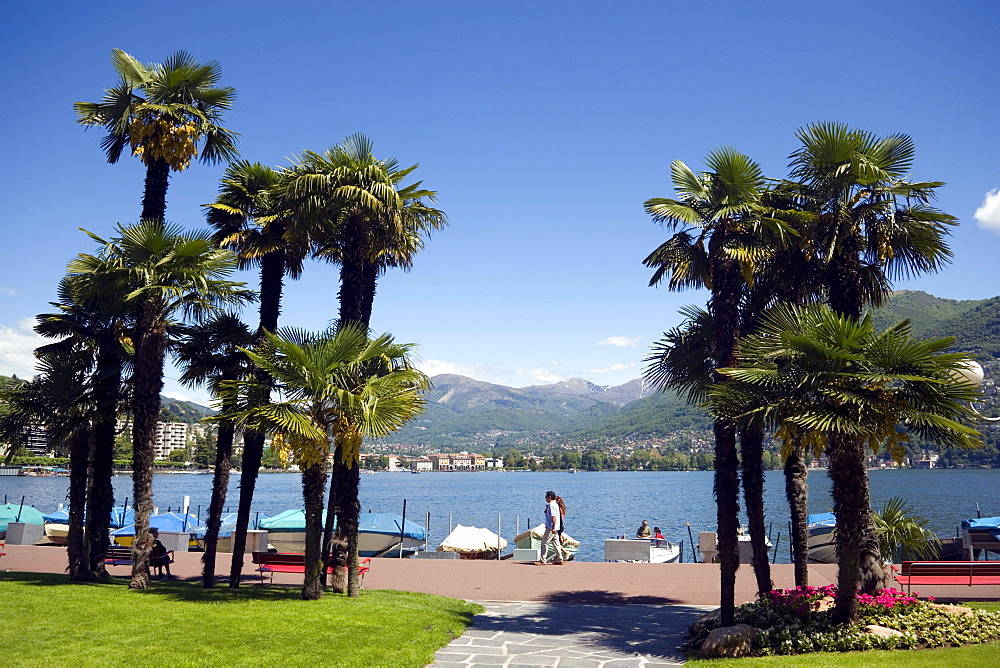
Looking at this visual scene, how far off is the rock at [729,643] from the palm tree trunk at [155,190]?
545 inches

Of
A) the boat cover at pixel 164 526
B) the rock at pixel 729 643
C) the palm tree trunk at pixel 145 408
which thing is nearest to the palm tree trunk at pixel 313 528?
the palm tree trunk at pixel 145 408

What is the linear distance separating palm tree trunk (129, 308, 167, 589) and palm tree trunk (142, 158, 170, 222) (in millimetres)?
2539

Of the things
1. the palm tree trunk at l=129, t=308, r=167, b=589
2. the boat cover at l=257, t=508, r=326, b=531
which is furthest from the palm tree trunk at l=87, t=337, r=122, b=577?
the boat cover at l=257, t=508, r=326, b=531

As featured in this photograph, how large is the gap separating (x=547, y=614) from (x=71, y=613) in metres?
8.17

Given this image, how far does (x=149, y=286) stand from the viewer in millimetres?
14734

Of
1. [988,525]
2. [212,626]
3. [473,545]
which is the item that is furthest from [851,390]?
[473,545]

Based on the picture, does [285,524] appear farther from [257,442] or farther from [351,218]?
[351,218]

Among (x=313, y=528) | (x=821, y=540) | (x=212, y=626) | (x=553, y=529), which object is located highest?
(x=313, y=528)

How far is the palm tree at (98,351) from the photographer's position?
16.0 metres

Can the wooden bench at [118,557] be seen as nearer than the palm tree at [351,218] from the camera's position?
No

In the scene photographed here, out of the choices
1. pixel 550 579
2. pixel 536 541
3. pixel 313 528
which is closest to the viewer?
pixel 313 528

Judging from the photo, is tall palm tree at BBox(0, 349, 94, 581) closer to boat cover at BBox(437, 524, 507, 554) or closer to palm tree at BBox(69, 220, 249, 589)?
palm tree at BBox(69, 220, 249, 589)

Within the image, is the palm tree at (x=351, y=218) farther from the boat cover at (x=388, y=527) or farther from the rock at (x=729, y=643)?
the boat cover at (x=388, y=527)

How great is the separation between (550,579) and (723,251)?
1033cm
